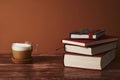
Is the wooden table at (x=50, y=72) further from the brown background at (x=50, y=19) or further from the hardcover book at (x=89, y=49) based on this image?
the brown background at (x=50, y=19)

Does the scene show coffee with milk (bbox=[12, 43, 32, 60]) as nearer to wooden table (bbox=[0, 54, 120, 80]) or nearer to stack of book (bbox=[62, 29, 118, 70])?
wooden table (bbox=[0, 54, 120, 80])

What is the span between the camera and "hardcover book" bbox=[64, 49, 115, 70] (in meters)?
1.09

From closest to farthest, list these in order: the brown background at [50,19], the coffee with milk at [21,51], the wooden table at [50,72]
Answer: the wooden table at [50,72] → the coffee with milk at [21,51] → the brown background at [50,19]

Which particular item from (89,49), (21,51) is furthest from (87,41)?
(21,51)

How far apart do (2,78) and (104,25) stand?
0.74 metres

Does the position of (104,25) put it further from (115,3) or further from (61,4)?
(61,4)

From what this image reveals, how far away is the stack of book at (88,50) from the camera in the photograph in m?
1.10

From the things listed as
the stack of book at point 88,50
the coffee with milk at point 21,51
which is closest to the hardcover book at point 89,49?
the stack of book at point 88,50

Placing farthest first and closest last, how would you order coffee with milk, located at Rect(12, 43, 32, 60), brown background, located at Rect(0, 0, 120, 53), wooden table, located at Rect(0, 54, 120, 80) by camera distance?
brown background, located at Rect(0, 0, 120, 53)
coffee with milk, located at Rect(12, 43, 32, 60)
wooden table, located at Rect(0, 54, 120, 80)

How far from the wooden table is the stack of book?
3 cm

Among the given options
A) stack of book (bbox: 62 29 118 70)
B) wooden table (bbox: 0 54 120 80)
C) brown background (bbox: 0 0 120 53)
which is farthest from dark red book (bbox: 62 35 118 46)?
brown background (bbox: 0 0 120 53)

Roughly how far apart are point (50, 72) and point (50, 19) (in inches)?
18.1

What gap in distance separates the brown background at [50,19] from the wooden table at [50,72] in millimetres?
230

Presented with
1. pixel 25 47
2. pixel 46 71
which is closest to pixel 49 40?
pixel 25 47
